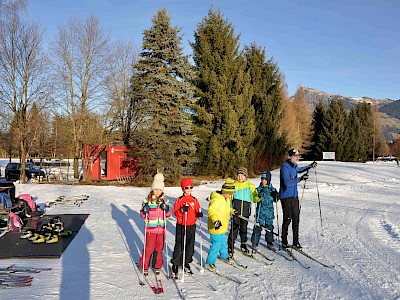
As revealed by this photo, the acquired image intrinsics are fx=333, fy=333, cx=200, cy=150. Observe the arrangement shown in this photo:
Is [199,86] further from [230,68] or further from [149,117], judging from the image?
[149,117]

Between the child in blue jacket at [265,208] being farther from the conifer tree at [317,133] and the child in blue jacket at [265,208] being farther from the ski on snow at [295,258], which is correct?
the conifer tree at [317,133]

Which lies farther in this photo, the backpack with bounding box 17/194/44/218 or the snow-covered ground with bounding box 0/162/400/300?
the backpack with bounding box 17/194/44/218

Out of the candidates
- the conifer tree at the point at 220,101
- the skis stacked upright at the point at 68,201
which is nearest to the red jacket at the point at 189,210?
the skis stacked upright at the point at 68,201

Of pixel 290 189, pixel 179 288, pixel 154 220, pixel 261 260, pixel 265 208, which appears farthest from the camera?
pixel 265 208

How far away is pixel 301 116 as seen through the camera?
58.2 metres

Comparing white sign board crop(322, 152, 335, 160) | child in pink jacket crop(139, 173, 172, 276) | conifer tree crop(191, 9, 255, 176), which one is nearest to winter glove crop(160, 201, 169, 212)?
child in pink jacket crop(139, 173, 172, 276)

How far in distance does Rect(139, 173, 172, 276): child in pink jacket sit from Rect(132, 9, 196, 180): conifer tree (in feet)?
50.1

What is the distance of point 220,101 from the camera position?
2533cm

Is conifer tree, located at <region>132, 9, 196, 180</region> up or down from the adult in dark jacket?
up

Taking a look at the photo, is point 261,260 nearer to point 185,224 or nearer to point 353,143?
point 185,224

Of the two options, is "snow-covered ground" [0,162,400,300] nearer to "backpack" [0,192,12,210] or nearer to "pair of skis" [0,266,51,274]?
"pair of skis" [0,266,51,274]

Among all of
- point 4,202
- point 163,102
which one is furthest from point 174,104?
point 4,202

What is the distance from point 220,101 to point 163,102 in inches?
226

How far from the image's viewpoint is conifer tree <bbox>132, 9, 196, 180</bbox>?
2109cm
